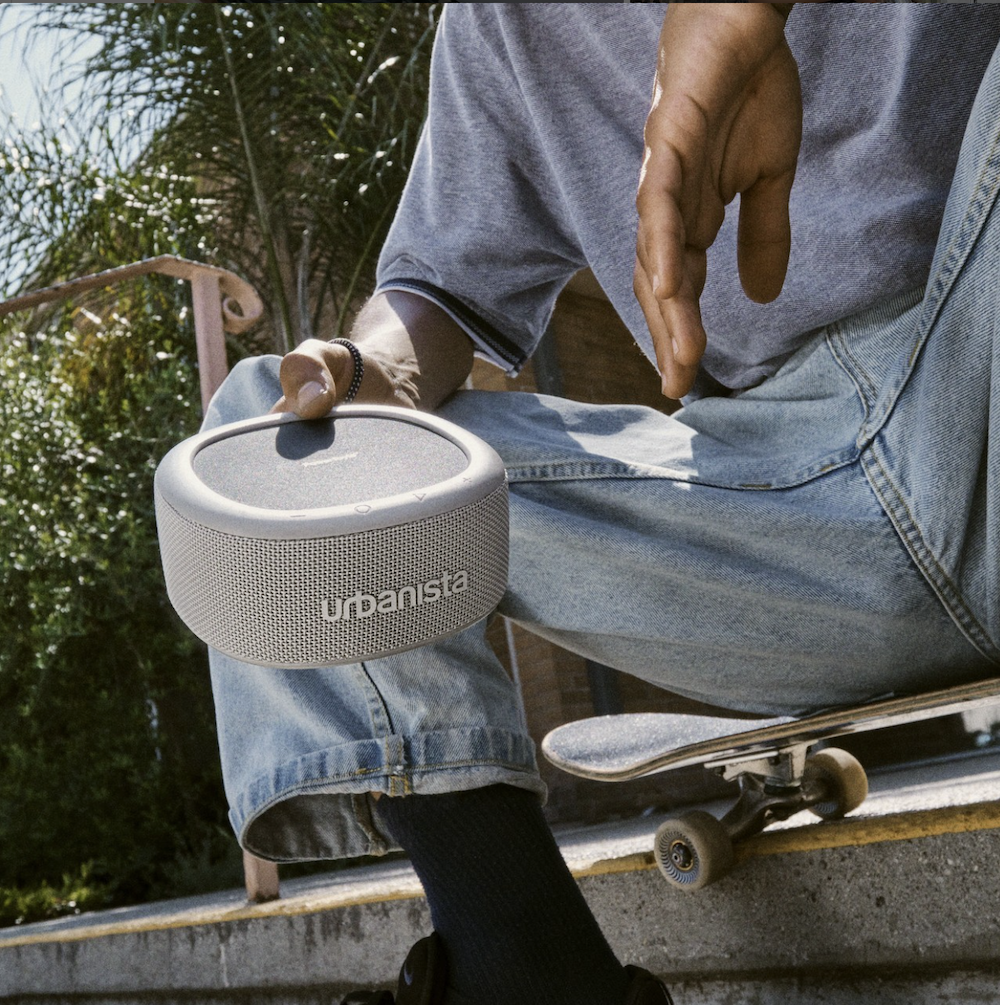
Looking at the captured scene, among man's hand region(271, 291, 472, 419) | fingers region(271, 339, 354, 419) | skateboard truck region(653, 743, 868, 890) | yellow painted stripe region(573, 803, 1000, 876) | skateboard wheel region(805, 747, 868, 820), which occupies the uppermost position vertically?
fingers region(271, 339, 354, 419)

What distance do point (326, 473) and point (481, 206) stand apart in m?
0.65

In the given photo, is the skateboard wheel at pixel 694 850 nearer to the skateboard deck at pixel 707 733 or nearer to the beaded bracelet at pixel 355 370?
the skateboard deck at pixel 707 733

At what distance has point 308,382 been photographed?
760 mm

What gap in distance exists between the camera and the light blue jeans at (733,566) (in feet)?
2.69

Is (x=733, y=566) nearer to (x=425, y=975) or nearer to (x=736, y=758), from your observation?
(x=736, y=758)

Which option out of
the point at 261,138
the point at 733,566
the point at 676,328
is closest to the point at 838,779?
the point at 733,566

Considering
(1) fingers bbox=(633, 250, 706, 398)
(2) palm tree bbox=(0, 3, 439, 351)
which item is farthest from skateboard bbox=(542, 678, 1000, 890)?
(2) palm tree bbox=(0, 3, 439, 351)

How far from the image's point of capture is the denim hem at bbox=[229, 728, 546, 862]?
32.3 inches

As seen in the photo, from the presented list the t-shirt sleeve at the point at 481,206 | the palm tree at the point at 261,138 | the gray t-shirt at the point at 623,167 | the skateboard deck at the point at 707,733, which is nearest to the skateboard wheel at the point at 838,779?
the skateboard deck at the point at 707,733

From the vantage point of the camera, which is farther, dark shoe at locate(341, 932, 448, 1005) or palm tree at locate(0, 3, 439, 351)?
palm tree at locate(0, 3, 439, 351)

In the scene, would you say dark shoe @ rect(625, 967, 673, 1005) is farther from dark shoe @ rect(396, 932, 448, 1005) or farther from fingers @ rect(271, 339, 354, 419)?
fingers @ rect(271, 339, 354, 419)

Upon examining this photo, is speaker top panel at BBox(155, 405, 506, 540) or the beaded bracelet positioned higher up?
speaker top panel at BBox(155, 405, 506, 540)

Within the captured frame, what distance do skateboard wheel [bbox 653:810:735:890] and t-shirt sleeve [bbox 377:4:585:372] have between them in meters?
0.55

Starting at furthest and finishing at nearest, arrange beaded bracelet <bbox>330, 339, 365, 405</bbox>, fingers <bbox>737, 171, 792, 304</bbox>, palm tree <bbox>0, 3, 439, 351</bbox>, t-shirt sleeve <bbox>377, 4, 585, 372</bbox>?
palm tree <bbox>0, 3, 439, 351</bbox> → t-shirt sleeve <bbox>377, 4, 585, 372</bbox> → beaded bracelet <bbox>330, 339, 365, 405</bbox> → fingers <bbox>737, 171, 792, 304</bbox>
